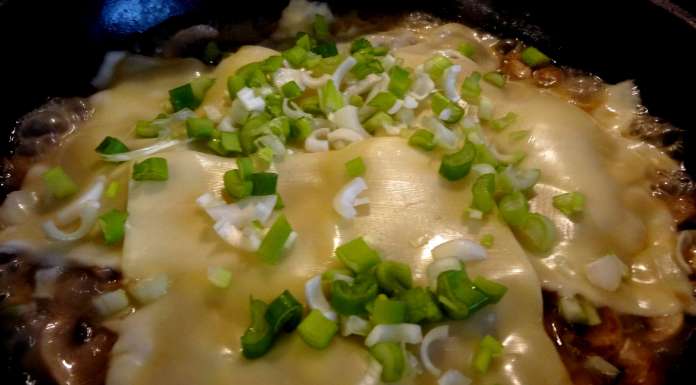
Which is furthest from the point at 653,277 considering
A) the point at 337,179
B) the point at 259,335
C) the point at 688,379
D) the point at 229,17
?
the point at 229,17

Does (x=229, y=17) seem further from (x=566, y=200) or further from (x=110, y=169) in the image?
(x=566, y=200)

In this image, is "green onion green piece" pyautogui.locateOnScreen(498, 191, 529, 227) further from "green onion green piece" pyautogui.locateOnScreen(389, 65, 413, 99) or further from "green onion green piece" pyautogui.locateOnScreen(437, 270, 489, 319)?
"green onion green piece" pyautogui.locateOnScreen(389, 65, 413, 99)

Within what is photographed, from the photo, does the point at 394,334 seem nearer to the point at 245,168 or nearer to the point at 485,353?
the point at 485,353

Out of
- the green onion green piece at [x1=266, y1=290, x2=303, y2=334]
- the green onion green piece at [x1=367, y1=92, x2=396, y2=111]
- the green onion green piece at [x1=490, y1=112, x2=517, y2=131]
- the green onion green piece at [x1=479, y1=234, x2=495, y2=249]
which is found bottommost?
the green onion green piece at [x1=266, y1=290, x2=303, y2=334]

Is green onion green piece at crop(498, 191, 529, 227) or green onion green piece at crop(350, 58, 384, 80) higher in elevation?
green onion green piece at crop(350, 58, 384, 80)

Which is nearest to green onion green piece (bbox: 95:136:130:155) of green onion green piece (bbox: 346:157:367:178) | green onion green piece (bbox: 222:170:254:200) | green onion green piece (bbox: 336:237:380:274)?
green onion green piece (bbox: 222:170:254:200)

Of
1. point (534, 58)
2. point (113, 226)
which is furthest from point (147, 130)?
point (534, 58)

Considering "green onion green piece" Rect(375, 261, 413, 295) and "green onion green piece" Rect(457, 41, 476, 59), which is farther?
"green onion green piece" Rect(457, 41, 476, 59)
